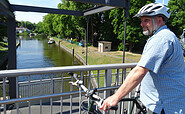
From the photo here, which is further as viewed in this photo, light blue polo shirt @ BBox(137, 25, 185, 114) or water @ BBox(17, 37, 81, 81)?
water @ BBox(17, 37, 81, 81)

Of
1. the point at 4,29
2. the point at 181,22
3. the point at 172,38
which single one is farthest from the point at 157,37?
the point at 181,22

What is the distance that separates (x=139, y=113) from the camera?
2.08m

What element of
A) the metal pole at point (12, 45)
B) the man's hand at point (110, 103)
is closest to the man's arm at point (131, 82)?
the man's hand at point (110, 103)

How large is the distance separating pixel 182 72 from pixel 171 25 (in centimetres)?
3328

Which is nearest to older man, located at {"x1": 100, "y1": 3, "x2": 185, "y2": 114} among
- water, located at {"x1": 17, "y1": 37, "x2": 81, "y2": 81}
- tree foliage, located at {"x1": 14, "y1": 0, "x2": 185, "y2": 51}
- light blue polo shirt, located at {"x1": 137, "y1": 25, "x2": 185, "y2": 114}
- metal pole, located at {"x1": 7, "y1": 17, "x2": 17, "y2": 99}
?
light blue polo shirt, located at {"x1": 137, "y1": 25, "x2": 185, "y2": 114}

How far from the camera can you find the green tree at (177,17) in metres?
30.3

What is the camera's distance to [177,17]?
1233 inches

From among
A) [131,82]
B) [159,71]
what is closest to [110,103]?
[131,82]

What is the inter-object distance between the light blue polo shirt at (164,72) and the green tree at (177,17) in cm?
3253

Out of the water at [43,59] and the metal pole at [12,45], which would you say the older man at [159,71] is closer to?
the metal pole at [12,45]

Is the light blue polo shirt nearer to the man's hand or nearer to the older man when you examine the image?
the older man

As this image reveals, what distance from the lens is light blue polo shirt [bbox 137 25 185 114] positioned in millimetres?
1331

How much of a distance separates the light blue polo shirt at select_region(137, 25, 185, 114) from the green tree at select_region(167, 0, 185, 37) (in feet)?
107

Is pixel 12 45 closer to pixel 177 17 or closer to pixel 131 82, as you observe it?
pixel 131 82
